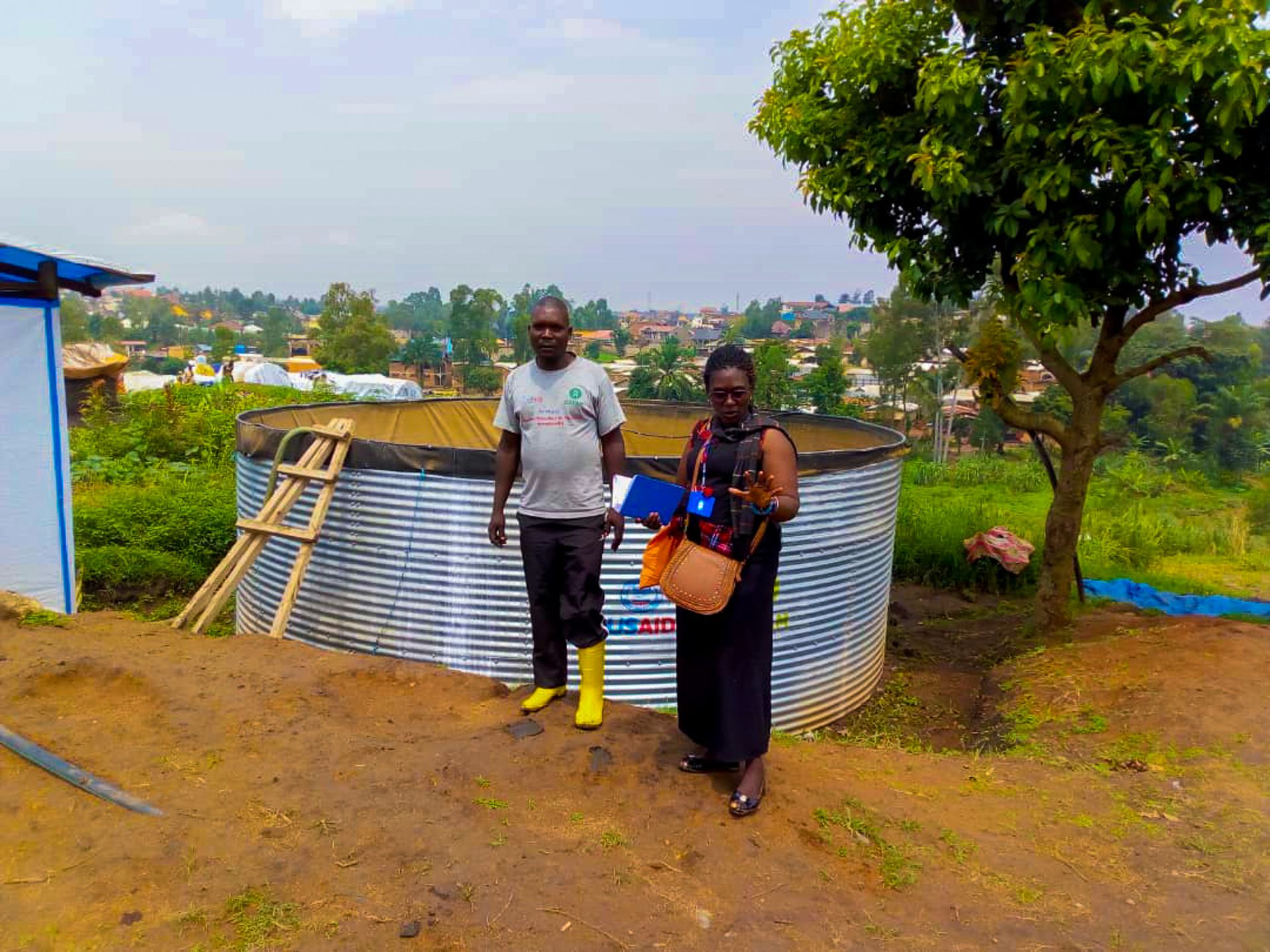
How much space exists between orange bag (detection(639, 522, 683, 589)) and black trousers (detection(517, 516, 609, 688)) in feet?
1.24

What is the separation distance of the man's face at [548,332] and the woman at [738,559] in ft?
2.21

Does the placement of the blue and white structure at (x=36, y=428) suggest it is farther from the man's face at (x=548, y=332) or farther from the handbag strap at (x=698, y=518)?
the handbag strap at (x=698, y=518)

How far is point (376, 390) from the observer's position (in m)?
28.3

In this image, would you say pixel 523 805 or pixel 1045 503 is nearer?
pixel 523 805

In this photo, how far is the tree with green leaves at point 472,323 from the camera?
56062 millimetres

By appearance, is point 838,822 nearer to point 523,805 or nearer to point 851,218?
point 523,805

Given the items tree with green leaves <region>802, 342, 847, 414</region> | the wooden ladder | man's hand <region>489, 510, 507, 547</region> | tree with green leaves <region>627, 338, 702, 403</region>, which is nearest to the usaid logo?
man's hand <region>489, 510, 507, 547</region>

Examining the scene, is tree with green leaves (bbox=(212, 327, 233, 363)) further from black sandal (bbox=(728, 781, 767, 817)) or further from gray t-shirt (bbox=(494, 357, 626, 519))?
black sandal (bbox=(728, 781, 767, 817))

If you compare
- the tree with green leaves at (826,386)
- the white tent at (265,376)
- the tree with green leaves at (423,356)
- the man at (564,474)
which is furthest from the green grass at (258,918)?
the tree with green leaves at (423,356)

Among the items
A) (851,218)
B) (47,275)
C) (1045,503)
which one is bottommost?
(1045,503)

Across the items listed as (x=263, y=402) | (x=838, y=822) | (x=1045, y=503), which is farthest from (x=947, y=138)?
(x=263, y=402)

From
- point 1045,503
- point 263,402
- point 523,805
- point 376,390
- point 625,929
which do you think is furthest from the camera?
point 376,390

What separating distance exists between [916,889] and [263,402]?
61.8 ft

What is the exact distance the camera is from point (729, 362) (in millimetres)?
3021
